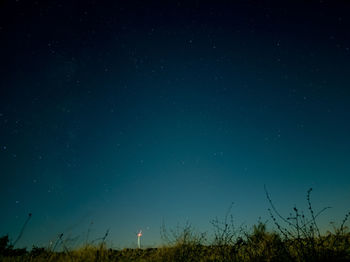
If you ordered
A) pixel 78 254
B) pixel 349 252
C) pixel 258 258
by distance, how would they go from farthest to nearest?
pixel 78 254 → pixel 258 258 → pixel 349 252

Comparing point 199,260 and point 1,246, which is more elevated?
point 1,246

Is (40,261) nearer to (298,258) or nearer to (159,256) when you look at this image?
(159,256)

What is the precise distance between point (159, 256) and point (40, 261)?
10.9ft

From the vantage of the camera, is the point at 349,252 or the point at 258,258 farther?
the point at 258,258

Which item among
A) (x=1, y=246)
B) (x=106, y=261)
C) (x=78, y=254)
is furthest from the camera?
(x=1, y=246)

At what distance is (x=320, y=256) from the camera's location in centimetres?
403

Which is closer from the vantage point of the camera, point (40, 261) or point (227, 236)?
point (40, 261)

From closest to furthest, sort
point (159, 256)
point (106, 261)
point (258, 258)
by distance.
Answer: point (258, 258), point (106, 261), point (159, 256)

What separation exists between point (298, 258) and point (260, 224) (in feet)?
16.4

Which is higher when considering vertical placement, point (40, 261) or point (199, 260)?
point (40, 261)

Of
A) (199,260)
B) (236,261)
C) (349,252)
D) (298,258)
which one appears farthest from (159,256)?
(349,252)

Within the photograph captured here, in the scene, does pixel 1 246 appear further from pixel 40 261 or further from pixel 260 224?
pixel 260 224

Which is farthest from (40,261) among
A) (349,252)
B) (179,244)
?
(349,252)

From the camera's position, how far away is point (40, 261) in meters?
5.45
